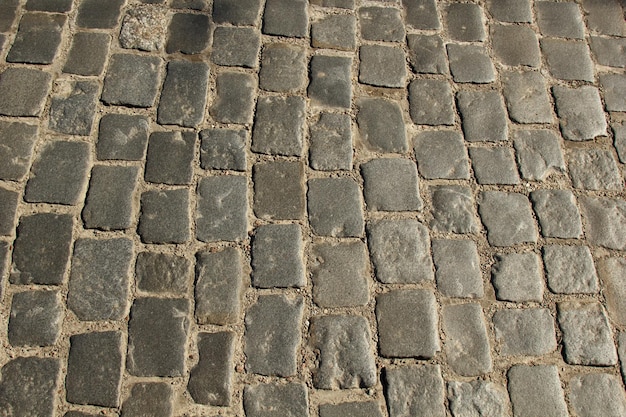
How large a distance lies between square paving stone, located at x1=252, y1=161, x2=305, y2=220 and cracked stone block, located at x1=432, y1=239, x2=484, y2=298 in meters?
0.71

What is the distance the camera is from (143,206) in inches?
116

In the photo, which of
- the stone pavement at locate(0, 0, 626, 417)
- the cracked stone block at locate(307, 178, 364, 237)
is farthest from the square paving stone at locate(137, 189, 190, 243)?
the cracked stone block at locate(307, 178, 364, 237)

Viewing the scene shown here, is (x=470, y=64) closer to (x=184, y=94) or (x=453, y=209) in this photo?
(x=453, y=209)

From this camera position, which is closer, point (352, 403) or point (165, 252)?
point (352, 403)

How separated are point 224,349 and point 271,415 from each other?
13.7 inches

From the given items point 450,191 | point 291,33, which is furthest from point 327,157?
point 291,33

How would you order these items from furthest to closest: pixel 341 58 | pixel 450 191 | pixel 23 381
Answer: pixel 341 58
pixel 450 191
pixel 23 381

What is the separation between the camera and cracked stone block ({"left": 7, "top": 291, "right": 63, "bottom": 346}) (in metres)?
2.60

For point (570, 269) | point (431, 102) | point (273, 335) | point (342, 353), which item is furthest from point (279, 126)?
point (570, 269)

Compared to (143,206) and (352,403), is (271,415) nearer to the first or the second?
(352,403)

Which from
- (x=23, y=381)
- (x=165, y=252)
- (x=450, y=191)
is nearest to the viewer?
(x=23, y=381)

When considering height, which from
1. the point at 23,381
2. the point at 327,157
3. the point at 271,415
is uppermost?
the point at 327,157

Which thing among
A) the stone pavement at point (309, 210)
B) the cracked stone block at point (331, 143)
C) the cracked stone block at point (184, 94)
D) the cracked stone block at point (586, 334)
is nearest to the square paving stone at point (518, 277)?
the stone pavement at point (309, 210)

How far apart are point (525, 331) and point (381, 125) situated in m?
1.30
